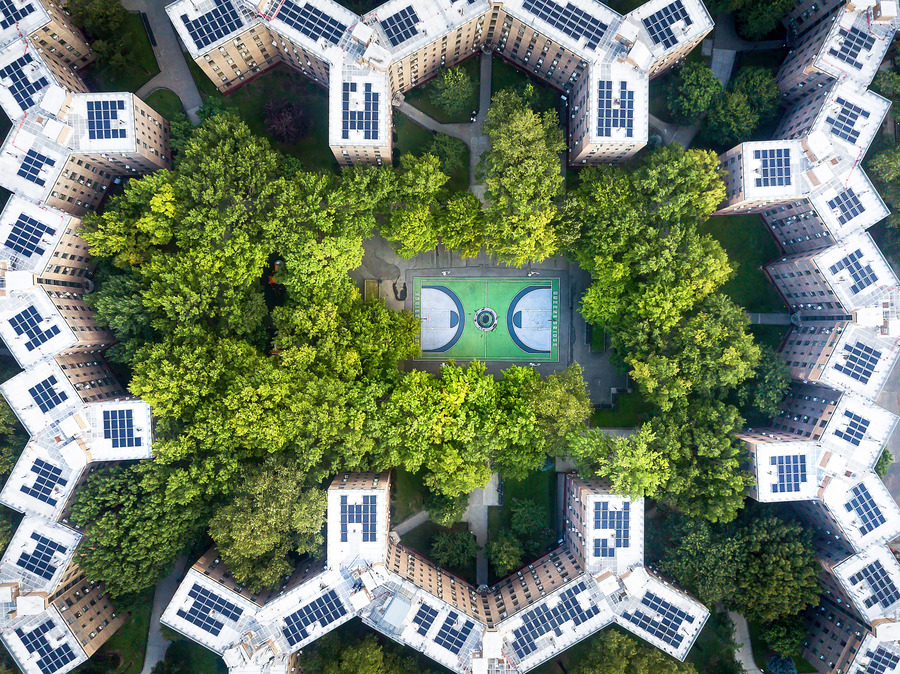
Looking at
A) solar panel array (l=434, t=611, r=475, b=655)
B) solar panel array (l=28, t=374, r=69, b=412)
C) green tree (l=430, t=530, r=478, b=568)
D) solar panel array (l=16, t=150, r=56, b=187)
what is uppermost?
solar panel array (l=16, t=150, r=56, b=187)

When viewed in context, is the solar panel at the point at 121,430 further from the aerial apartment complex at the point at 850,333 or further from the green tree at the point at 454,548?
the aerial apartment complex at the point at 850,333

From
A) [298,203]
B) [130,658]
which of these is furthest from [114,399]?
[130,658]

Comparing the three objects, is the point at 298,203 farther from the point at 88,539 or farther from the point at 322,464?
the point at 88,539

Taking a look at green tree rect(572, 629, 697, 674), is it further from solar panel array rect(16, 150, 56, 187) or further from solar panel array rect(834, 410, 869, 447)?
solar panel array rect(16, 150, 56, 187)

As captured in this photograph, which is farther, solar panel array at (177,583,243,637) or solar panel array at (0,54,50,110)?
solar panel array at (0,54,50,110)

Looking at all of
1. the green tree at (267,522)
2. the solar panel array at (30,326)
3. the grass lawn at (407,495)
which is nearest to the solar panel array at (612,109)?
the grass lawn at (407,495)

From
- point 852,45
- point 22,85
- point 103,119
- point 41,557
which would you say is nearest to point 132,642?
point 41,557

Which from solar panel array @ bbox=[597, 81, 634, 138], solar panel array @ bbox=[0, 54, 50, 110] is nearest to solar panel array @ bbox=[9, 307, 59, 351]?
solar panel array @ bbox=[0, 54, 50, 110]
